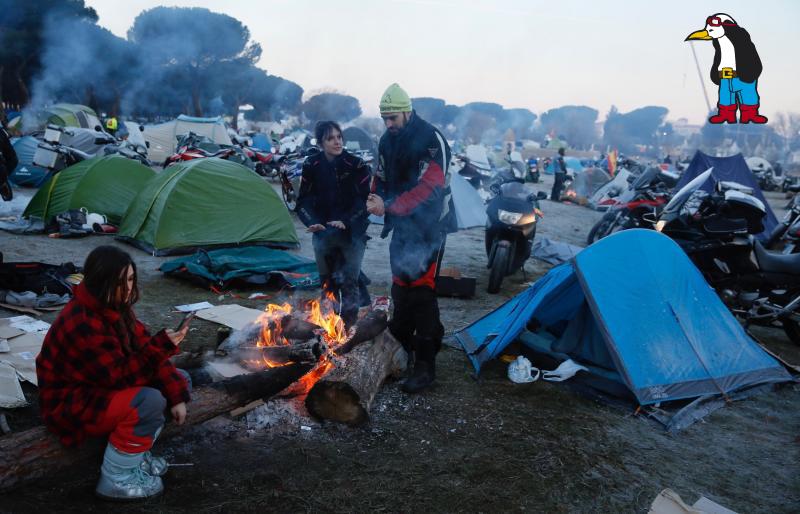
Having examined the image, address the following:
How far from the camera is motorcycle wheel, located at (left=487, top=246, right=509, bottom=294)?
7211 millimetres

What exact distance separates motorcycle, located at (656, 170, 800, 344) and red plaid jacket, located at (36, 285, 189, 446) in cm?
592

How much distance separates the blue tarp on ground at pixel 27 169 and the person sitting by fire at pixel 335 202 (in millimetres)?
11129

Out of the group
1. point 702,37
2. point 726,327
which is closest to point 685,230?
point 726,327

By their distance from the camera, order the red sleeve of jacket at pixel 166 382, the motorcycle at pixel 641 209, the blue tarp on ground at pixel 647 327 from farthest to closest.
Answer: the motorcycle at pixel 641 209 → the blue tarp on ground at pixel 647 327 → the red sleeve of jacket at pixel 166 382

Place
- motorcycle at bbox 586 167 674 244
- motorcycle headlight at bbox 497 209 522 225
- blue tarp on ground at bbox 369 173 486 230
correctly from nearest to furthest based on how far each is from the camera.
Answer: motorcycle headlight at bbox 497 209 522 225, motorcycle at bbox 586 167 674 244, blue tarp on ground at bbox 369 173 486 230

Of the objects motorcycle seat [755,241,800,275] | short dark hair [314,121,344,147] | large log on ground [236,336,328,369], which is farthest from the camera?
motorcycle seat [755,241,800,275]

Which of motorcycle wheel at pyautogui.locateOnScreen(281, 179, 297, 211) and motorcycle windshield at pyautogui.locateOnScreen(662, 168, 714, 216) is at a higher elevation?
motorcycle windshield at pyautogui.locateOnScreen(662, 168, 714, 216)

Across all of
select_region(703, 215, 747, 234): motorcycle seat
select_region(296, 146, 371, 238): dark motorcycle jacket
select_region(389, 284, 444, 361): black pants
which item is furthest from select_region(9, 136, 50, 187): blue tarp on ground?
select_region(703, 215, 747, 234): motorcycle seat

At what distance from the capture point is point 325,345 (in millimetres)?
3898

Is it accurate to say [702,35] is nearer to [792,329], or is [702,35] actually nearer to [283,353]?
[792,329]

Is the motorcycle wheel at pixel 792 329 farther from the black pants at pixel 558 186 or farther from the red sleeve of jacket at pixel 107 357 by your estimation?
the black pants at pixel 558 186

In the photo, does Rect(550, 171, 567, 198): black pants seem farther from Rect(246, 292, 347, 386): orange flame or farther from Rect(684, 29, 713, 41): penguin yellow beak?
Rect(246, 292, 347, 386): orange flame

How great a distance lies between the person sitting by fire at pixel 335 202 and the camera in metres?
4.96

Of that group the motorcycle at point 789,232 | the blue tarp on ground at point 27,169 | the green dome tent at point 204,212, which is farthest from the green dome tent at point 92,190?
the motorcycle at point 789,232
